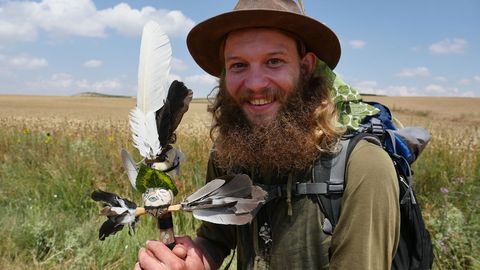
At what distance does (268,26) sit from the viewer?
1853mm

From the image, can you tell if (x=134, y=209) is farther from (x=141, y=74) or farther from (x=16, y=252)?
(x=16, y=252)

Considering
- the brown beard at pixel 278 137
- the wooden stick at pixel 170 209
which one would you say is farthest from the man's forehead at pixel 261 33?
the wooden stick at pixel 170 209

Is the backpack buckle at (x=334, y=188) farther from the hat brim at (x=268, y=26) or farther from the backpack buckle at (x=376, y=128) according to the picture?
the hat brim at (x=268, y=26)

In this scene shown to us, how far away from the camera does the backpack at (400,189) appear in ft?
5.21

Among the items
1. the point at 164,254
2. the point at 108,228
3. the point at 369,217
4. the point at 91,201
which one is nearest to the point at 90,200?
the point at 91,201

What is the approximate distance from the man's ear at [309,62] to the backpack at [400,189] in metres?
0.42

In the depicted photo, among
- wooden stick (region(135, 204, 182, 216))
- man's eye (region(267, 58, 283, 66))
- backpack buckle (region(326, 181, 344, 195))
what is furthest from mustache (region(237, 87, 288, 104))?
wooden stick (region(135, 204, 182, 216))

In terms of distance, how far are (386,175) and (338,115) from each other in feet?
1.55

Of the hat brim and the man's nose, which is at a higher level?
the hat brim

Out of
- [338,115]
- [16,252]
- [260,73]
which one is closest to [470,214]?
[338,115]

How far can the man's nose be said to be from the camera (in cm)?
181

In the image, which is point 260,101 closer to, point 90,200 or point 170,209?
point 170,209

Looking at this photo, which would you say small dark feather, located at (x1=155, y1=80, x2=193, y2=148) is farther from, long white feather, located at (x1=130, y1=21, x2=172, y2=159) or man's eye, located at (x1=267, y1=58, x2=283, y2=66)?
man's eye, located at (x1=267, y1=58, x2=283, y2=66)

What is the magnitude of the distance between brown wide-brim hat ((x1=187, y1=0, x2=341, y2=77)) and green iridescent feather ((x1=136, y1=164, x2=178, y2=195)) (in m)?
0.74
